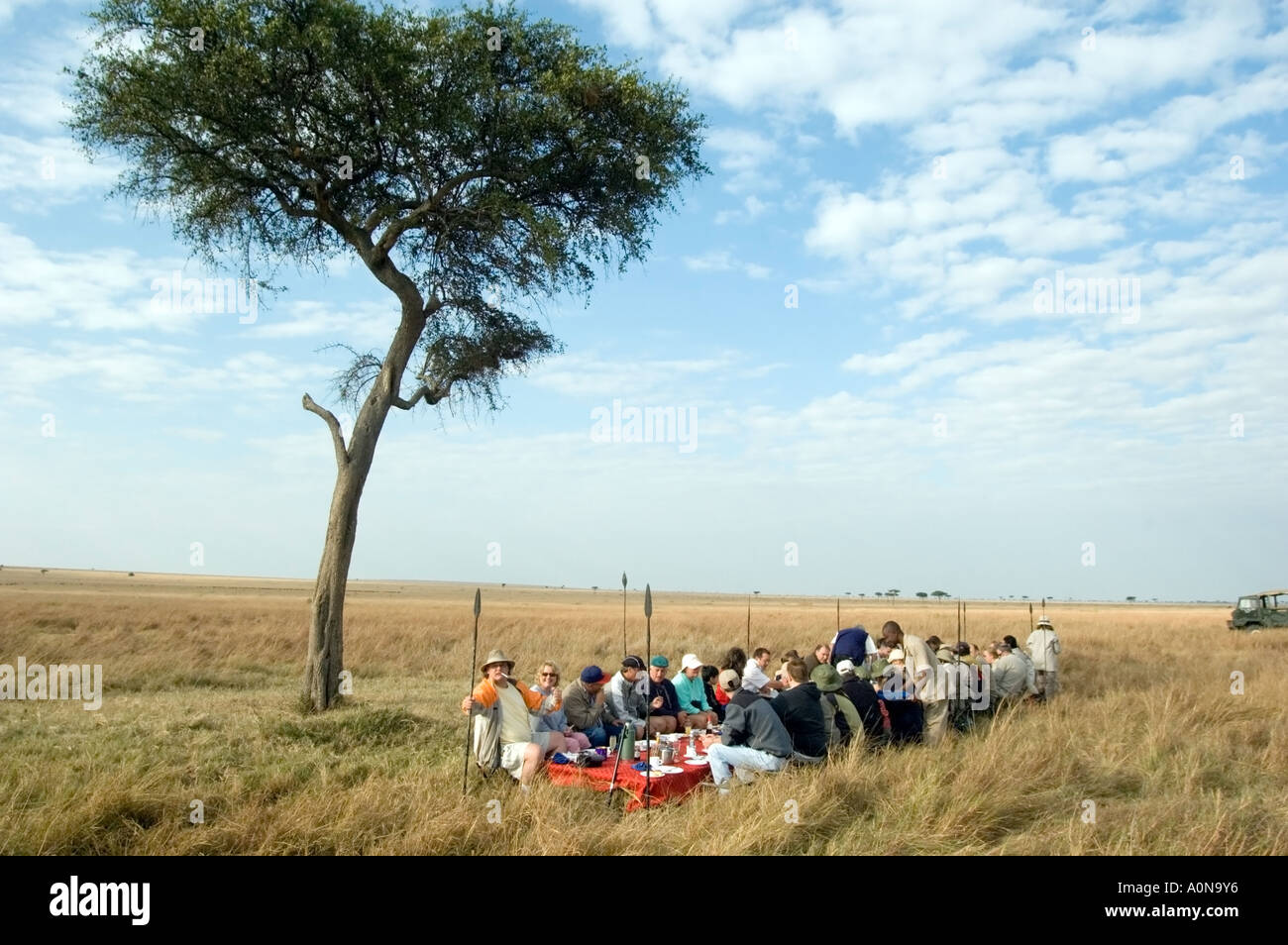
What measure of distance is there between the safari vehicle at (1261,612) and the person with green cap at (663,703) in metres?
33.5

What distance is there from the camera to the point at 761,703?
8.29m

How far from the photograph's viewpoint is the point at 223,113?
1270cm

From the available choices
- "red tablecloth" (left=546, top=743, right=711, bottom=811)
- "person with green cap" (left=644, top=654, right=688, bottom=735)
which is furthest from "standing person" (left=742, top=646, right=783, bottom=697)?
"red tablecloth" (left=546, top=743, right=711, bottom=811)

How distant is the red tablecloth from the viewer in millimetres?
7527

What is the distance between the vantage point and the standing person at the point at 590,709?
32.4 feet

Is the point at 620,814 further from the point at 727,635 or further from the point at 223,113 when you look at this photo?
the point at 727,635

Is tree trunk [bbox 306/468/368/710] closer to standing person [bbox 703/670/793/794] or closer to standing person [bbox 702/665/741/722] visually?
standing person [bbox 702/665/741/722]

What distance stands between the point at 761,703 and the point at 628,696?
9.31 feet

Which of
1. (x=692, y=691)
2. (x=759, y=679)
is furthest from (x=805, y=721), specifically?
(x=692, y=691)

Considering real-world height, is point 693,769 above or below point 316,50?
below
